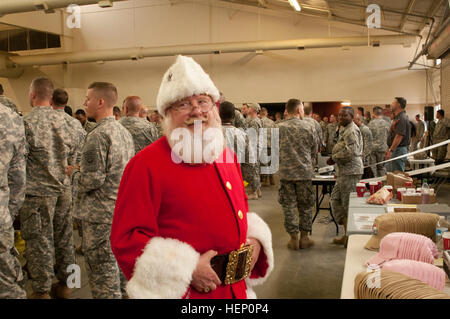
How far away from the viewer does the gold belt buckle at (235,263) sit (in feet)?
4.76

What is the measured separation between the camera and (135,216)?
134 centimetres

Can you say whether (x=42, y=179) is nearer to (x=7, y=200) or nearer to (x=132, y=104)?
(x=7, y=200)

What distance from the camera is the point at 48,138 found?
327 cm

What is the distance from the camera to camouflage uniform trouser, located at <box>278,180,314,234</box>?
4.86 meters

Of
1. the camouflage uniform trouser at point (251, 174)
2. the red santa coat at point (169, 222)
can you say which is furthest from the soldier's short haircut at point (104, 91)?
the camouflage uniform trouser at point (251, 174)

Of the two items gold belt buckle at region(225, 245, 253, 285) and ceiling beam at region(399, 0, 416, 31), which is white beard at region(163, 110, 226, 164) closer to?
gold belt buckle at region(225, 245, 253, 285)

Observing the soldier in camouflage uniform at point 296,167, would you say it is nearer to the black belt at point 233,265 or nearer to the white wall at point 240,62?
the black belt at point 233,265

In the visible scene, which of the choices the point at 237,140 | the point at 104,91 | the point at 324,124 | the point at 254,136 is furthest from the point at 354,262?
the point at 324,124

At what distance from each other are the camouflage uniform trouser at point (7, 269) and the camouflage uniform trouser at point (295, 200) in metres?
3.17

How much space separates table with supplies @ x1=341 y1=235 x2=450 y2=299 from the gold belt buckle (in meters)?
0.49

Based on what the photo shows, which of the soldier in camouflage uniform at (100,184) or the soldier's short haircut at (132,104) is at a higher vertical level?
the soldier's short haircut at (132,104)

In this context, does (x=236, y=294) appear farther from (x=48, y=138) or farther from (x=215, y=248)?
(x=48, y=138)

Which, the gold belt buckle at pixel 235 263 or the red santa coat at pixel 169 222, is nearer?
the red santa coat at pixel 169 222

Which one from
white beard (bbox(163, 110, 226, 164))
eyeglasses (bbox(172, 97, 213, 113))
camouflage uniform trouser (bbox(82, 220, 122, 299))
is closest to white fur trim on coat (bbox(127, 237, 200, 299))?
white beard (bbox(163, 110, 226, 164))
